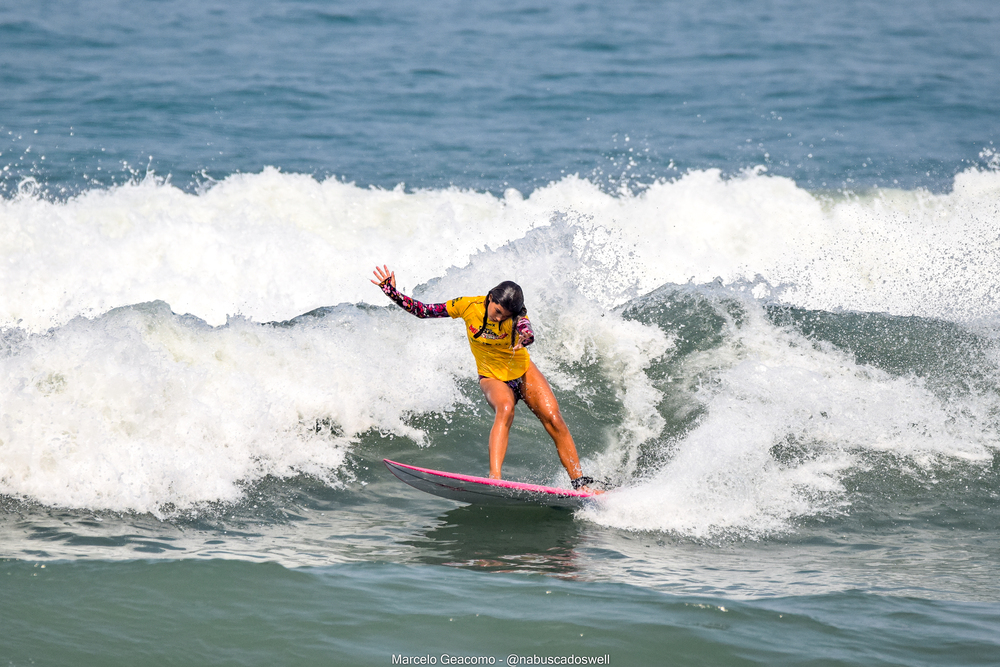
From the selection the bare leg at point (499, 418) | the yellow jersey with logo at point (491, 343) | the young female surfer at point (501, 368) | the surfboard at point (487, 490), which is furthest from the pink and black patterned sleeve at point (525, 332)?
the surfboard at point (487, 490)

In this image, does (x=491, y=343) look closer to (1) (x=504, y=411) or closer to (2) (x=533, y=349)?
(1) (x=504, y=411)

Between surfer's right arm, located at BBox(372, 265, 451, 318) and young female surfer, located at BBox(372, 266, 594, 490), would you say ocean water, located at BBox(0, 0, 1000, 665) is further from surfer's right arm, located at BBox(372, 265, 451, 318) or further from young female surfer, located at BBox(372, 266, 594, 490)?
surfer's right arm, located at BBox(372, 265, 451, 318)

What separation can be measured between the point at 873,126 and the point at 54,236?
15.5 metres

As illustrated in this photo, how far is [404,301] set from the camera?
21.4 ft

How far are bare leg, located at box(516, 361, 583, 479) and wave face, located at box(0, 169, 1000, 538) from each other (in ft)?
1.50

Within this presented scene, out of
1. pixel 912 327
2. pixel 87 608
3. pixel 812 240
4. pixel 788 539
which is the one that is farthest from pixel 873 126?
pixel 87 608

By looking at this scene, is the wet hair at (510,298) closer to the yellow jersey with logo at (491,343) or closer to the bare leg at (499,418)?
the yellow jersey with logo at (491,343)

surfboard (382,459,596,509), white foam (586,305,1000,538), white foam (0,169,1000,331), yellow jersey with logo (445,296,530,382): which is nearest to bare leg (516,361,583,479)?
yellow jersey with logo (445,296,530,382)

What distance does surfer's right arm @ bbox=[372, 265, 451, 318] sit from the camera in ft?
21.3

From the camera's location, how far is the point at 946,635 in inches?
179

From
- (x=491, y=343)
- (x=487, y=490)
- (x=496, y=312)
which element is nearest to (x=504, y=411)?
(x=491, y=343)

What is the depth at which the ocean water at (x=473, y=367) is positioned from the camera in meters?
4.74

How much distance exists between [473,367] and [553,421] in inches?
94.9

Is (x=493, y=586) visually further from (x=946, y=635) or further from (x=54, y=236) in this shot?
(x=54, y=236)
